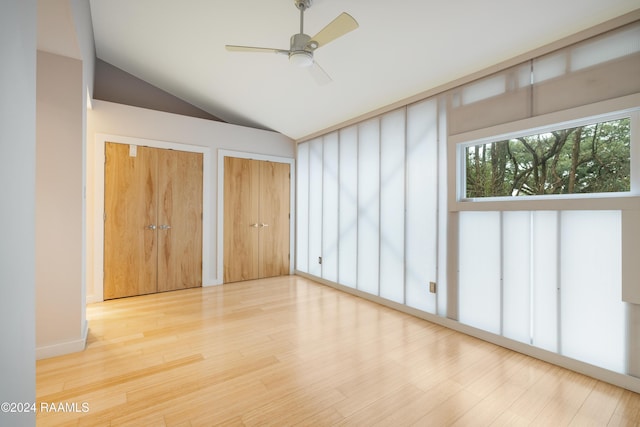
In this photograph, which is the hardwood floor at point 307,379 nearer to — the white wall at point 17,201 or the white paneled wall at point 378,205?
the white paneled wall at point 378,205

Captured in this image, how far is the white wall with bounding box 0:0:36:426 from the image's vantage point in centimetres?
71

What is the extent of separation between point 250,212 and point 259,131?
1391 millimetres

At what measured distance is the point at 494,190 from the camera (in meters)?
2.68

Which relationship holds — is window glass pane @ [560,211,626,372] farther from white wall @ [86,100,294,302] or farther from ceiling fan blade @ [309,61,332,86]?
white wall @ [86,100,294,302]

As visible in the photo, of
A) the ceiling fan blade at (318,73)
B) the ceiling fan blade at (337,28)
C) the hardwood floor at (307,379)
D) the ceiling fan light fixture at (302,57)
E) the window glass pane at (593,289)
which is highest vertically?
the ceiling fan blade at (337,28)

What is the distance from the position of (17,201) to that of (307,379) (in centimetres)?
186

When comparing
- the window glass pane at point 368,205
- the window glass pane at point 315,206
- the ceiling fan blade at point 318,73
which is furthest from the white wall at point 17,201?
the window glass pane at point 315,206

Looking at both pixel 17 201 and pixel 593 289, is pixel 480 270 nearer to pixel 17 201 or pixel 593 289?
pixel 593 289

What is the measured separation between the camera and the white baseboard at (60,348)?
2217mm

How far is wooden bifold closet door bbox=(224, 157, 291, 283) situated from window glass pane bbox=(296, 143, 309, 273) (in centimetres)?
19

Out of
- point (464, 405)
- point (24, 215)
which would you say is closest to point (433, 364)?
point (464, 405)

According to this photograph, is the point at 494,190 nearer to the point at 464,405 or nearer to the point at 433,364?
the point at 433,364

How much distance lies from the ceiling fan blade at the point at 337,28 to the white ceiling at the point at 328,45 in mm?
547

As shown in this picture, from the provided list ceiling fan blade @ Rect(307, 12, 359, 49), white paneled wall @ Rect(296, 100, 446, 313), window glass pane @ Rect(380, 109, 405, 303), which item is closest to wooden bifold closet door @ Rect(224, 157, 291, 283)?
white paneled wall @ Rect(296, 100, 446, 313)
